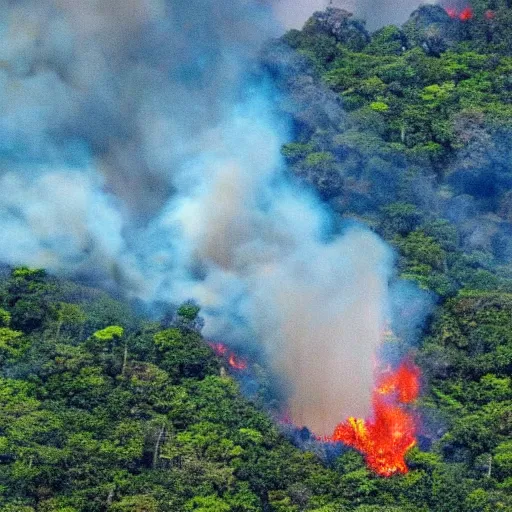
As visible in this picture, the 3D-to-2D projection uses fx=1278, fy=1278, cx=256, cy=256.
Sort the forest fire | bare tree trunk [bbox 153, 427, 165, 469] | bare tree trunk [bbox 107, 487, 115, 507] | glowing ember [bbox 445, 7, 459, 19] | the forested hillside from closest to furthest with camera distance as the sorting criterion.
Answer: bare tree trunk [bbox 107, 487, 115, 507]
the forested hillside
bare tree trunk [bbox 153, 427, 165, 469]
the forest fire
glowing ember [bbox 445, 7, 459, 19]

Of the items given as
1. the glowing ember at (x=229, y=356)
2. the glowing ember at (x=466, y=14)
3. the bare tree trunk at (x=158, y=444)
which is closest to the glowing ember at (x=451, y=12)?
the glowing ember at (x=466, y=14)

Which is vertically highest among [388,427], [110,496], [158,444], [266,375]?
[266,375]

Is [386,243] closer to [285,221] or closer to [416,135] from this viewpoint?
[285,221]

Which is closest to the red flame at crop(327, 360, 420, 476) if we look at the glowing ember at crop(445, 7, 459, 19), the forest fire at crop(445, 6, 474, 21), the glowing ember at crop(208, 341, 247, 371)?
the glowing ember at crop(208, 341, 247, 371)

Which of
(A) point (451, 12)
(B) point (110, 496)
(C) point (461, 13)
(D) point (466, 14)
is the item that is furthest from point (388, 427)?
(A) point (451, 12)

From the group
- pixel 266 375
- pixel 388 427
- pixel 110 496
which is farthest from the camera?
pixel 266 375

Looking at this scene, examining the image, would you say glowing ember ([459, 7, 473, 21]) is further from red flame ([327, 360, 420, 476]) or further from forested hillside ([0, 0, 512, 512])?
red flame ([327, 360, 420, 476])

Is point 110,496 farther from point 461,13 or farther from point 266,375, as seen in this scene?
point 461,13

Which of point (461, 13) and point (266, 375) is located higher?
point (461, 13)
